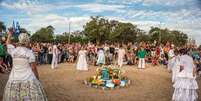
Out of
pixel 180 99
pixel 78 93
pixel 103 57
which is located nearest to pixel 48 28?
pixel 103 57

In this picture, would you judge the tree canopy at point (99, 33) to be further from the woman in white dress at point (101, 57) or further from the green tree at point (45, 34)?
the woman in white dress at point (101, 57)

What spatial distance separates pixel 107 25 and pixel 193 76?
19.1 metres

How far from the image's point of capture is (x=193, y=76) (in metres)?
9.82

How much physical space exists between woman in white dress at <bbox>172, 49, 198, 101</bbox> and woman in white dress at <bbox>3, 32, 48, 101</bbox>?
14.8 feet

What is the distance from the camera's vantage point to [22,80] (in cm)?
625

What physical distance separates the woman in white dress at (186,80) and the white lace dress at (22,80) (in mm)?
4524

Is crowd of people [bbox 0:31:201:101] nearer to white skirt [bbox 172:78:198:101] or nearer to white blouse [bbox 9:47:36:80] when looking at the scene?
white skirt [bbox 172:78:198:101]

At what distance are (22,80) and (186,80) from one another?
4978 millimetres

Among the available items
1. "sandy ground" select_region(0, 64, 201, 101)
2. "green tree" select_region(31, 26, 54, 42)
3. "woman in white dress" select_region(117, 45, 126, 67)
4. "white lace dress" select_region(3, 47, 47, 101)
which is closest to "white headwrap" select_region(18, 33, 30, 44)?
"white lace dress" select_region(3, 47, 47, 101)

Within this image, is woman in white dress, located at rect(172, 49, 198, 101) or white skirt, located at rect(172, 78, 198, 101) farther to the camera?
white skirt, located at rect(172, 78, 198, 101)

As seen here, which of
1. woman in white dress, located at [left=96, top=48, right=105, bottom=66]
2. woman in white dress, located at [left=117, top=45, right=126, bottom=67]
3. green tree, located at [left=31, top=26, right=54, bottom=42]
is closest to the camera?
woman in white dress, located at [left=96, top=48, right=105, bottom=66]

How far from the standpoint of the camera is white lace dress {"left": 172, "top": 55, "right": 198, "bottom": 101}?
9.68 metres

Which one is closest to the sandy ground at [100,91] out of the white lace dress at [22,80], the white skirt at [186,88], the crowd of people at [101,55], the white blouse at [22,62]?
the white skirt at [186,88]

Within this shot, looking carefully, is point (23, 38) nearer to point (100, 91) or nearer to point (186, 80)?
point (186, 80)
